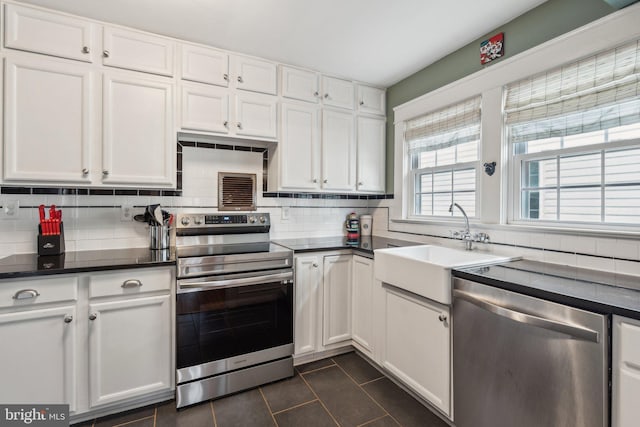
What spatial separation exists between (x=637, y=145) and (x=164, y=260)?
2.64 m

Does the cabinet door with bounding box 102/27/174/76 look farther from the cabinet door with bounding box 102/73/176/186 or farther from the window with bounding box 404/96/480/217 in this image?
the window with bounding box 404/96/480/217

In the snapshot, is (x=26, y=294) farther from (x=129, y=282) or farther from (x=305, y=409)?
(x=305, y=409)

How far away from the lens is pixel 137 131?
2064mm

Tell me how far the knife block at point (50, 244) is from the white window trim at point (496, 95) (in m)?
2.61

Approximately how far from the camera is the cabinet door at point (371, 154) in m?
2.91

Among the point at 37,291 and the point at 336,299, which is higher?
the point at 37,291

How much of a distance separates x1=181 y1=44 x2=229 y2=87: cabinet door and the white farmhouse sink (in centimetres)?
174

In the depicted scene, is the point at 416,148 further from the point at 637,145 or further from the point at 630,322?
the point at 630,322

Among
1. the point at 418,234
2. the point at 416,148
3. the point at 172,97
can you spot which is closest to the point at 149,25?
the point at 172,97

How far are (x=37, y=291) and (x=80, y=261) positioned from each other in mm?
246

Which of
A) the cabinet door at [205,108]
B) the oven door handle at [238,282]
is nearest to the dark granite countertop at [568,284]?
the oven door handle at [238,282]

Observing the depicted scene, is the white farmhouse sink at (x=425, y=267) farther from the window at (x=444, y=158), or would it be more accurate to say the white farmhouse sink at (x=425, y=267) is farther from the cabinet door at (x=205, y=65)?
the cabinet door at (x=205, y=65)

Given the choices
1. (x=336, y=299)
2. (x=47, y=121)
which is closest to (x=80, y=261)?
(x=47, y=121)

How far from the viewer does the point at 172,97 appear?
7.06ft
